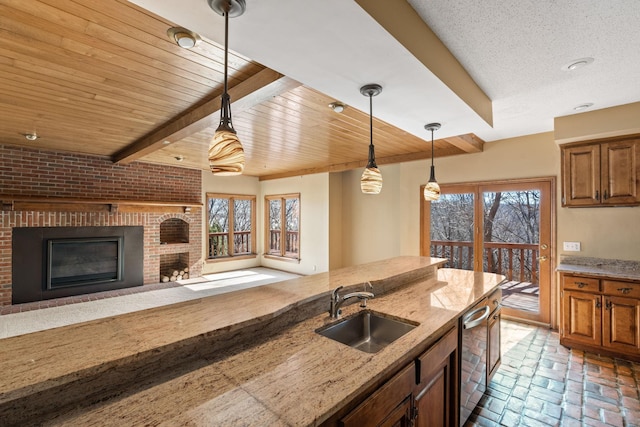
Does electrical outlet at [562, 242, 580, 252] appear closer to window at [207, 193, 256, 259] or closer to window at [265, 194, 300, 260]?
window at [265, 194, 300, 260]

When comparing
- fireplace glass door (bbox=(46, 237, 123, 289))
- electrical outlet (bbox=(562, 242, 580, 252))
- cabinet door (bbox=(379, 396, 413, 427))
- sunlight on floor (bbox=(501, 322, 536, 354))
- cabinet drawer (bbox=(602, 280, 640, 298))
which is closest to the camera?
cabinet door (bbox=(379, 396, 413, 427))

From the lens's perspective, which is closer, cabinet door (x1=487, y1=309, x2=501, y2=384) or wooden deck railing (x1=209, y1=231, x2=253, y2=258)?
cabinet door (x1=487, y1=309, x2=501, y2=384)

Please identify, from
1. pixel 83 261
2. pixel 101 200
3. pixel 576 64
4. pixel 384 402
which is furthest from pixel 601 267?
pixel 83 261

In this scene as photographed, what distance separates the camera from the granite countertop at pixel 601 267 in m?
3.05

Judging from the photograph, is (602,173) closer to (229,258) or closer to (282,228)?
(282,228)

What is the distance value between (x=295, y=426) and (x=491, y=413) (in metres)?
2.22

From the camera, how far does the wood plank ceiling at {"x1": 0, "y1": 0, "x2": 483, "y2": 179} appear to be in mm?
1742

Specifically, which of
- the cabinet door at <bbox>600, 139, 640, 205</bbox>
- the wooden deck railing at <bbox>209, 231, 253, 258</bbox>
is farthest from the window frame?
the cabinet door at <bbox>600, 139, 640, 205</bbox>

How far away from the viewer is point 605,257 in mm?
3463

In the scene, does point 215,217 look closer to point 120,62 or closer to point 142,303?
point 142,303

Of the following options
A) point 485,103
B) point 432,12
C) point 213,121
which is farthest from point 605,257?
point 213,121

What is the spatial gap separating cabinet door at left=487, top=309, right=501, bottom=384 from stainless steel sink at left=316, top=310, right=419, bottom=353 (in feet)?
3.51

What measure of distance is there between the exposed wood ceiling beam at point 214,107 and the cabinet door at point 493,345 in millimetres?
2517

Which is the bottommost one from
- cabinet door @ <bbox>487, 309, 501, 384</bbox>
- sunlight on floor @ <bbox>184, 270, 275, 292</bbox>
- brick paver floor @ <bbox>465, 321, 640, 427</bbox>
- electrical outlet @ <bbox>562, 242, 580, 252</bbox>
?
brick paver floor @ <bbox>465, 321, 640, 427</bbox>
